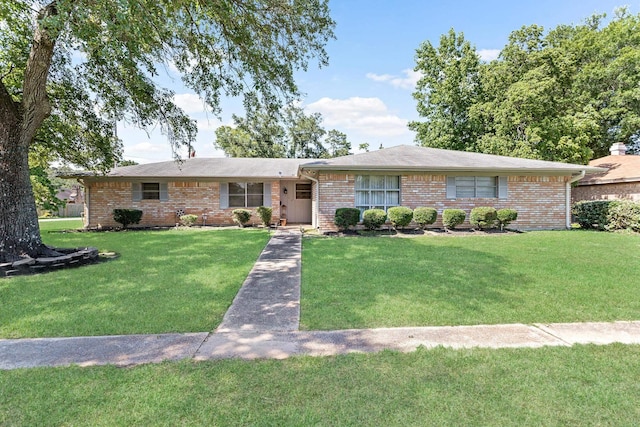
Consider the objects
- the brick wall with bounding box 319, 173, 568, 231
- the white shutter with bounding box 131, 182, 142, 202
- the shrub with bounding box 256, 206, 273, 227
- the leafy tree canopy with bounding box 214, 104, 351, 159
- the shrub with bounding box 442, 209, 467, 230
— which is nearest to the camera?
the shrub with bounding box 442, 209, 467, 230

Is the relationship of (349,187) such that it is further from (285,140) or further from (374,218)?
(285,140)

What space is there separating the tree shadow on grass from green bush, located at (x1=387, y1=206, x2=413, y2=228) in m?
3.30

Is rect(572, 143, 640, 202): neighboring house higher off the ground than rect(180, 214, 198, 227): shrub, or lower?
higher

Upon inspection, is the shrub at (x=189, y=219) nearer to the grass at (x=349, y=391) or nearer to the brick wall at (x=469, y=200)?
the brick wall at (x=469, y=200)

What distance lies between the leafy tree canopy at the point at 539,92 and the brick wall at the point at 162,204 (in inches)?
626

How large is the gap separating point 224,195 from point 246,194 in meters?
1.02

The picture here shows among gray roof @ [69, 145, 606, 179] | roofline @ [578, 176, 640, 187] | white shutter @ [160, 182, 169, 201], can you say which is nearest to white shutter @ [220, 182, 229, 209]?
gray roof @ [69, 145, 606, 179]

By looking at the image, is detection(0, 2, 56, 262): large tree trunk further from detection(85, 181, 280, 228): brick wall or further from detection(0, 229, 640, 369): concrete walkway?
detection(85, 181, 280, 228): brick wall

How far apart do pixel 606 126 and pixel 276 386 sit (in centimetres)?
2970

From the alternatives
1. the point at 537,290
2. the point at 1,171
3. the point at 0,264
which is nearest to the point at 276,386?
the point at 537,290

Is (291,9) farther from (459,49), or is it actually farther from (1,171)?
(459,49)

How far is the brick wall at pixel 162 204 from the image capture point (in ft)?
48.5

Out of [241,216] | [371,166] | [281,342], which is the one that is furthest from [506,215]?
[281,342]

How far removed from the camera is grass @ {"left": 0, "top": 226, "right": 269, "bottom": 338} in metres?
3.83
